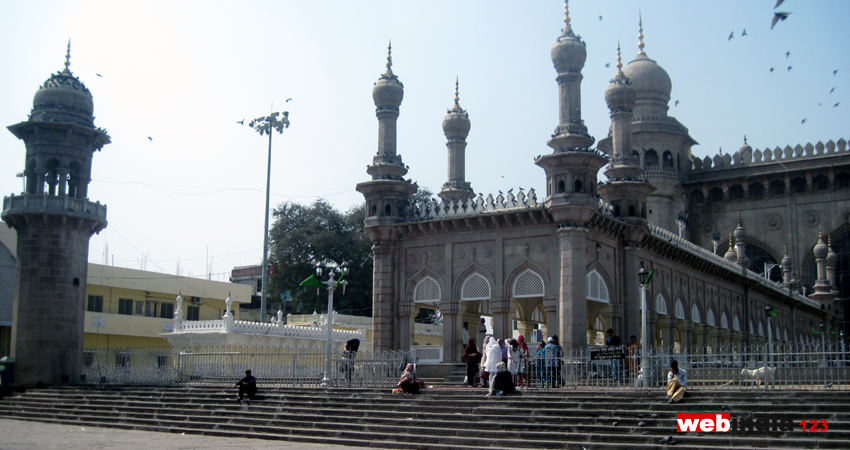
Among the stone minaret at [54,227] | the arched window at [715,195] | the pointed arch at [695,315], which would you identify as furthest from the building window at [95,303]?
the arched window at [715,195]

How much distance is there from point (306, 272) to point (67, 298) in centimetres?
2247

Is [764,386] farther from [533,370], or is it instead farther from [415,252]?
[415,252]

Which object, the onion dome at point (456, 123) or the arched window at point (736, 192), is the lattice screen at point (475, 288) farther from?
the arched window at point (736, 192)

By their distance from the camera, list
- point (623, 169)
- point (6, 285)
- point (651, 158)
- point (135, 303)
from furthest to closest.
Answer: point (651, 158), point (135, 303), point (6, 285), point (623, 169)

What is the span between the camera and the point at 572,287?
74.0 ft

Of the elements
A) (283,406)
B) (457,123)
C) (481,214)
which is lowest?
(283,406)

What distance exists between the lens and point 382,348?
2620 centimetres

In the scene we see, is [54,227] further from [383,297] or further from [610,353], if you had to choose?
[610,353]

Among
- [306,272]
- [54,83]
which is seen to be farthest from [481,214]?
[306,272]

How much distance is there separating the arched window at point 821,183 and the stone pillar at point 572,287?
32886 millimetres

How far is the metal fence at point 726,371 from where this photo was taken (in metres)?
15.1

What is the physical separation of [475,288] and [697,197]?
109 ft

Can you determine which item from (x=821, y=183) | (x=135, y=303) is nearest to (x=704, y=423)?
(x=135, y=303)

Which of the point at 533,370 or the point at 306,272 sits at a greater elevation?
the point at 306,272
